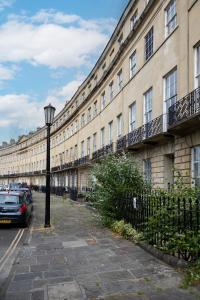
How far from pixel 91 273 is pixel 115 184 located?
7.36 m

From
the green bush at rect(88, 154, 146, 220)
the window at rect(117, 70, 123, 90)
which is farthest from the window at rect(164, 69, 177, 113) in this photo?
the window at rect(117, 70, 123, 90)

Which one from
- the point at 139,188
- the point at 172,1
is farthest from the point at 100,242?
the point at 172,1

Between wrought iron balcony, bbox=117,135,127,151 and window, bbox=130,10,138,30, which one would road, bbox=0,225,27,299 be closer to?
wrought iron balcony, bbox=117,135,127,151

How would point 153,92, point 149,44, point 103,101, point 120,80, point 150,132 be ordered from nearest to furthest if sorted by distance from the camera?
point 150,132
point 153,92
point 149,44
point 120,80
point 103,101

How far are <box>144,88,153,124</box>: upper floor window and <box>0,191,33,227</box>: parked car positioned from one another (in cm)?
798

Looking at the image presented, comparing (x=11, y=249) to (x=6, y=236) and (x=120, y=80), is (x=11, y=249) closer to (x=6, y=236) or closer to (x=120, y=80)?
(x=6, y=236)

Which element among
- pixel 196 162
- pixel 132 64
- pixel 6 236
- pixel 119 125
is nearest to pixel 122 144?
pixel 119 125

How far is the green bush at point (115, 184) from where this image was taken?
14.7m

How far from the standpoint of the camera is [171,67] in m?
17.7

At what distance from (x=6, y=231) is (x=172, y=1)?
12428 millimetres

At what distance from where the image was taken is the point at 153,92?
803 inches

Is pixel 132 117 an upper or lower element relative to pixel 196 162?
upper

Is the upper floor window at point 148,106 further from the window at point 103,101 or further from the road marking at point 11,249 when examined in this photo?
the window at point 103,101

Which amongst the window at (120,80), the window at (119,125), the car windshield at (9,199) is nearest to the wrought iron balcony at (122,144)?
the window at (119,125)
